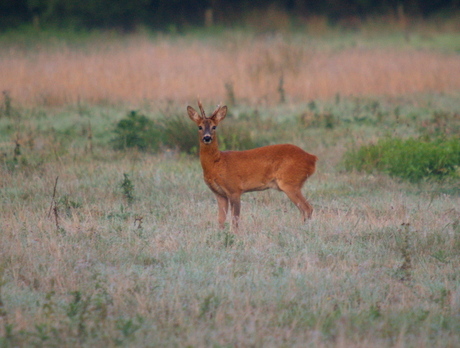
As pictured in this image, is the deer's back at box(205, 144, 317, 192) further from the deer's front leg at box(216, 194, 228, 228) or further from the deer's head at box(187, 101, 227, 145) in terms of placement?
the deer's head at box(187, 101, 227, 145)

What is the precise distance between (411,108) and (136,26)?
17281 millimetres

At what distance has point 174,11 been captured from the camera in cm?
3192

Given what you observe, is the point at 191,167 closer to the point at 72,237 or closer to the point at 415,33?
the point at 72,237

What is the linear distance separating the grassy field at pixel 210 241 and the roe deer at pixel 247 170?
0.27 meters

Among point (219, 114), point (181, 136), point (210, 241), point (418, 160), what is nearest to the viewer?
point (210, 241)

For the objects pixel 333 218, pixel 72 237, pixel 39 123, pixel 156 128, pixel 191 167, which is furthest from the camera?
pixel 39 123

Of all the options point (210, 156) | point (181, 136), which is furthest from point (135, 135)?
point (210, 156)

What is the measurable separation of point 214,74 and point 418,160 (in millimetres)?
9050

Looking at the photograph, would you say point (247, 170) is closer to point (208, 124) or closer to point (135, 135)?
point (208, 124)

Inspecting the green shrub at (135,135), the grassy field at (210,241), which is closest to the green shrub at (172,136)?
the green shrub at (135,135)

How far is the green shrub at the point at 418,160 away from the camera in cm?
939

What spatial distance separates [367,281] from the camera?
5301mm

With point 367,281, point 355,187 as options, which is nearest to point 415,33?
point 355,187

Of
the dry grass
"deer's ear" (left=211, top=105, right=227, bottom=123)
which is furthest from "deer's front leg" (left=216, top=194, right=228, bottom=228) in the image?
the dry grass
